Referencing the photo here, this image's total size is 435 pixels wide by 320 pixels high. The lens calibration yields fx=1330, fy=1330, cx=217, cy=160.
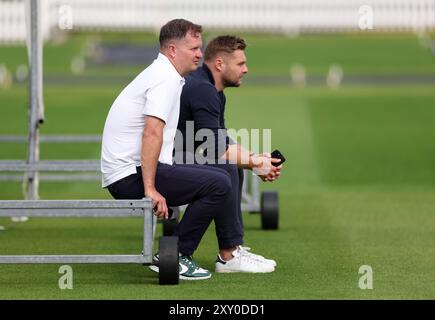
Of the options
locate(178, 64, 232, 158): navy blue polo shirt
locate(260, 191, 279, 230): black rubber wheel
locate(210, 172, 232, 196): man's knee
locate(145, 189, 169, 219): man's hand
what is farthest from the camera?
locate(260, 191, 279, 230): black rubber wheel

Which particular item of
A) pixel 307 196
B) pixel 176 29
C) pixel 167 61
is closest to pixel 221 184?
pixel 167 61

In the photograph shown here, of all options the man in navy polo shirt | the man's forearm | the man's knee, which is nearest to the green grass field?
the man in navy polo shirt

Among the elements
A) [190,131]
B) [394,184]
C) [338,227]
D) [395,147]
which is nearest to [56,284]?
[190,131]

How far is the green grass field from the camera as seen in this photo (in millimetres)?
8922

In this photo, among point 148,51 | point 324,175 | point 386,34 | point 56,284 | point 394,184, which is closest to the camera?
point 56,284

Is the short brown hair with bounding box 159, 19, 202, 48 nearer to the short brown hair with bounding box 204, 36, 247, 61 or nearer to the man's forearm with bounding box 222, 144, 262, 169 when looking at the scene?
the short brown hair with bounding box 204, 36, 247, 61

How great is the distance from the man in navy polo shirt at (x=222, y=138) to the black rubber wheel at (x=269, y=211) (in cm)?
216

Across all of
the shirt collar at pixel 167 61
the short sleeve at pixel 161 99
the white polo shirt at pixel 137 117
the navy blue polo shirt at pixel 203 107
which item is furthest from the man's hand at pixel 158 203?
the shirt collar at pixel 167 61

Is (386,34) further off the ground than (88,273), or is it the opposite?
(386,34)

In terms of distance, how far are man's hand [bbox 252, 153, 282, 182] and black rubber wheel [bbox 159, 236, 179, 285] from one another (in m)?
0.97
